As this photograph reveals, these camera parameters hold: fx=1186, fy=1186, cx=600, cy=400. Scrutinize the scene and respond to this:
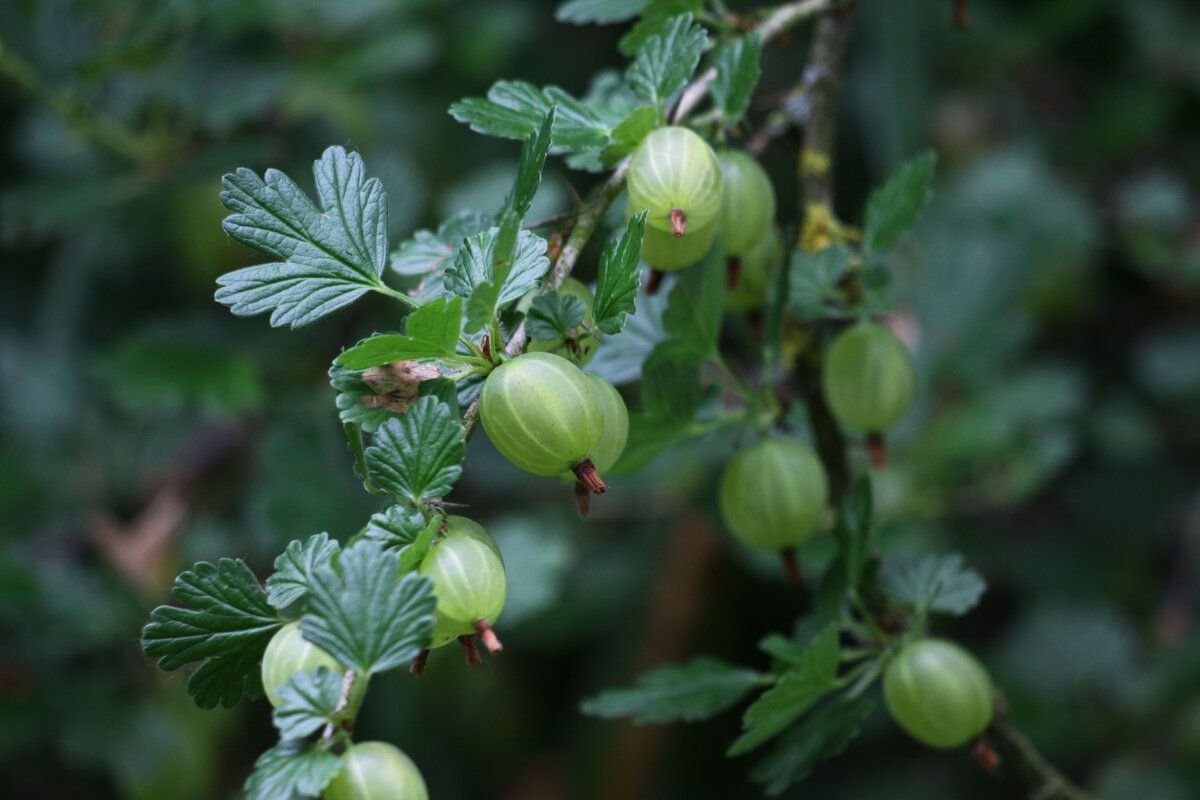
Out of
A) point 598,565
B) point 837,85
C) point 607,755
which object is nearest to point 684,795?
point 607,755

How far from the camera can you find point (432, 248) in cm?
53

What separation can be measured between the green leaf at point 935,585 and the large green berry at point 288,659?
0.31 m

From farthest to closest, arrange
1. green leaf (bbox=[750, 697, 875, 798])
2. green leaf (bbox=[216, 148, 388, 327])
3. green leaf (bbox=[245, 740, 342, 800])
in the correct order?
green leaf (bbox=[750, 697, 875, 798]), green leaf (bbox=[216, 148, 388, 327]), green leaf (bbox=[245, 740, 342, 800])

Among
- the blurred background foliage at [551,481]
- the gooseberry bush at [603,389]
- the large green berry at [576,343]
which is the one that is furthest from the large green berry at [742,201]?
the blurred background foliage at [551,481]

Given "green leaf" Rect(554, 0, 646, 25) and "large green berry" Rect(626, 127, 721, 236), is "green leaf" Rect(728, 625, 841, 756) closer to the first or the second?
"large green berry" Rect(626, 127, 721, 236)

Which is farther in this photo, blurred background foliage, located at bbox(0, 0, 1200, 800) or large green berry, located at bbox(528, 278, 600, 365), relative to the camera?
blurred background foliage, located at bbox(0, 0, 1200, 800)

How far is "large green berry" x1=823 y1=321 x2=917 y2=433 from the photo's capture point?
632mm

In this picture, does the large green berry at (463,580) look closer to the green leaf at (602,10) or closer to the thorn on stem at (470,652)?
the thorn on stem at (470,652)

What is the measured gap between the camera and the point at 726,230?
1.86 feet

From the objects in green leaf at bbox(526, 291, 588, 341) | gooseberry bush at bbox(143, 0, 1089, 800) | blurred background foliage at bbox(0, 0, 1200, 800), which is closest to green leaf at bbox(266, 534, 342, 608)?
gooseberry bush at bbox(143, 0, 1089, 800)

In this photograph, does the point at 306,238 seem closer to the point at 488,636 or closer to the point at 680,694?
the point at 488,636

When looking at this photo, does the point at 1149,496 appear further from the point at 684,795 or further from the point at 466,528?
the point at 466,528

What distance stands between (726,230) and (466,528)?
219 millimetres

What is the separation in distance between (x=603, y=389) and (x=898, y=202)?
23 cm
